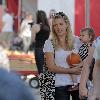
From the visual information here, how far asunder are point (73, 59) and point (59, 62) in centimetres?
15

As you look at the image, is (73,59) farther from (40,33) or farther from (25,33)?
(25,33)

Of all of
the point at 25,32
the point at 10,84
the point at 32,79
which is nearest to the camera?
the point at 10,84

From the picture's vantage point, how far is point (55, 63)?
4789 millimetres

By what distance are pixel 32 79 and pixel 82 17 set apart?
1960mm

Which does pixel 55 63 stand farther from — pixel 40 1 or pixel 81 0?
pixel 40 1

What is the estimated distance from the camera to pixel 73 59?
186 inches

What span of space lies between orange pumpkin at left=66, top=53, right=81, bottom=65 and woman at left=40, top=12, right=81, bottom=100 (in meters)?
0.04

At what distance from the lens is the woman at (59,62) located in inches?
186

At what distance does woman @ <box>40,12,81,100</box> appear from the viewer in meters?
4.74

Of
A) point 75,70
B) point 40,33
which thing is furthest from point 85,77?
point 40,33

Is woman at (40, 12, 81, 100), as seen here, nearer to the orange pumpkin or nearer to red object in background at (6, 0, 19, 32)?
the orange pumpkin

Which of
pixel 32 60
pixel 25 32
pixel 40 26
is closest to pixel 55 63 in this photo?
pixel 40 26

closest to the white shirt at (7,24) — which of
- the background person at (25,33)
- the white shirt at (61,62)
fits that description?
the background person at (25,33)

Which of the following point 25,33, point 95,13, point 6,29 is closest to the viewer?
point 95,13
